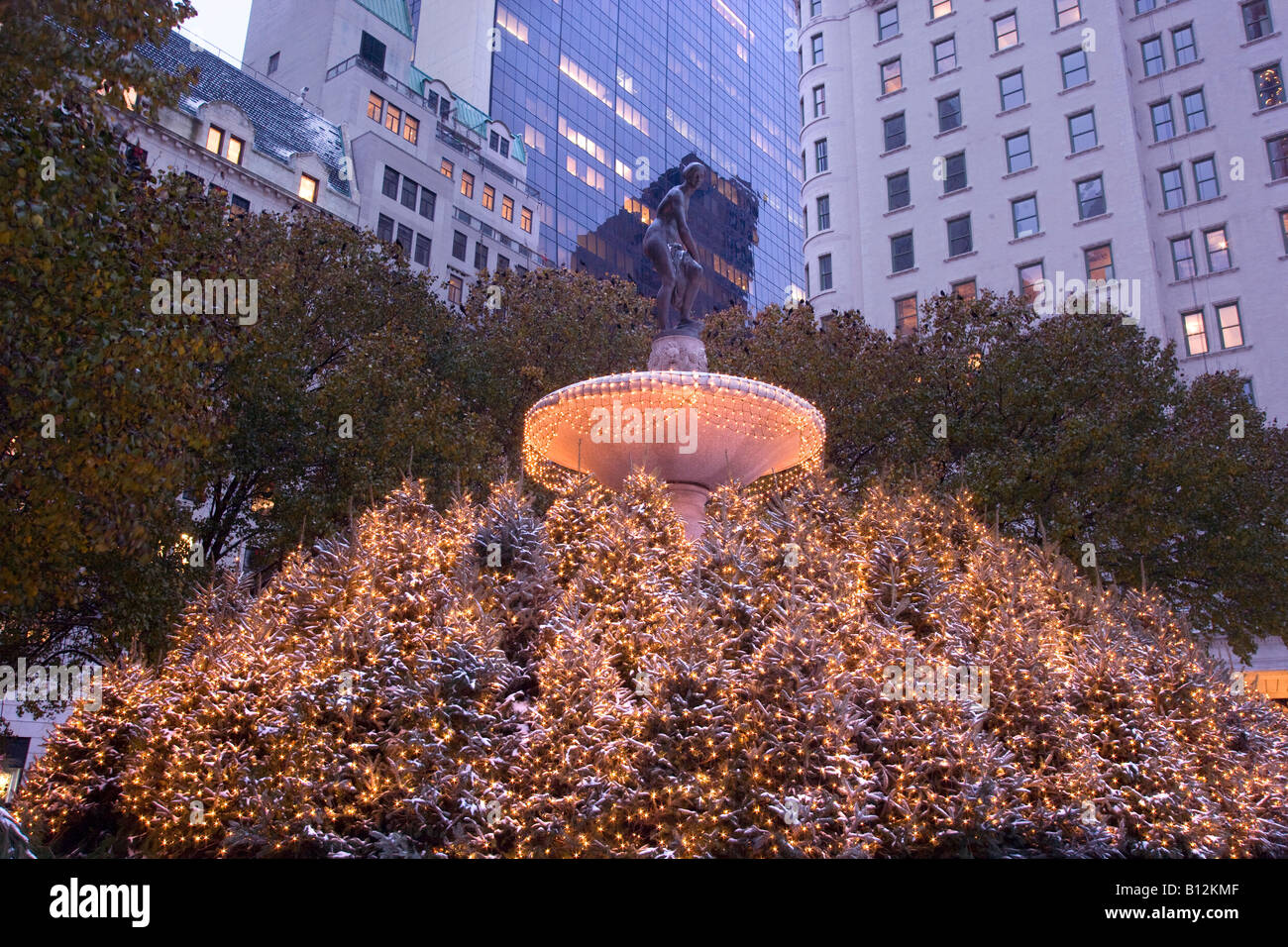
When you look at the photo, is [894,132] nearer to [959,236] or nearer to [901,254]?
[901,254]

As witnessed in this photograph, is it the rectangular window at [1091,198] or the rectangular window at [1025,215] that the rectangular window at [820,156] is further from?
the rectangular window at [1091,198]

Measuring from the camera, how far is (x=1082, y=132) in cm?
4344

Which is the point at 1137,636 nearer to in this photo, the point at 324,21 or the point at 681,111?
the point at 324,21

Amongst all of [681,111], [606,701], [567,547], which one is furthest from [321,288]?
[681,111]

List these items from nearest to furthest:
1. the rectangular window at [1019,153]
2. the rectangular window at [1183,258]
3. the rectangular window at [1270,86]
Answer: the rectangular window at [1270,86] → the rectangular window at [1183,258] → the rectangular window at [1019,153]

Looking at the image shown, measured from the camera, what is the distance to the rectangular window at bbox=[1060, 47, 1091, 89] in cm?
4388

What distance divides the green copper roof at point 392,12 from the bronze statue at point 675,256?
4954cm

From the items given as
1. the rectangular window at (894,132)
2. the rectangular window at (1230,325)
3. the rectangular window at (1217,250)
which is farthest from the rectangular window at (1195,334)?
the rectangular window at (894,132)

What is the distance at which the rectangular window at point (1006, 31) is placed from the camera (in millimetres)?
46406

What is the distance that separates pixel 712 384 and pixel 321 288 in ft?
45.5

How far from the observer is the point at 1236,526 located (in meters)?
21.9

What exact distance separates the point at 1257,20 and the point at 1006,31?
37.3 ft

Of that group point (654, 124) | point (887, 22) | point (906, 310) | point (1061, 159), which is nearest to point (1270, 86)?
point (1061, 159)

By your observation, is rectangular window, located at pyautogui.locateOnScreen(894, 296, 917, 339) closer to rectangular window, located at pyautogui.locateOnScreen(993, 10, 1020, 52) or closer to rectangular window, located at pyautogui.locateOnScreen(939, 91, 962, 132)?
rectangular window, located at pyautogui.locateOnScreen(939, 91, 962, 132)
